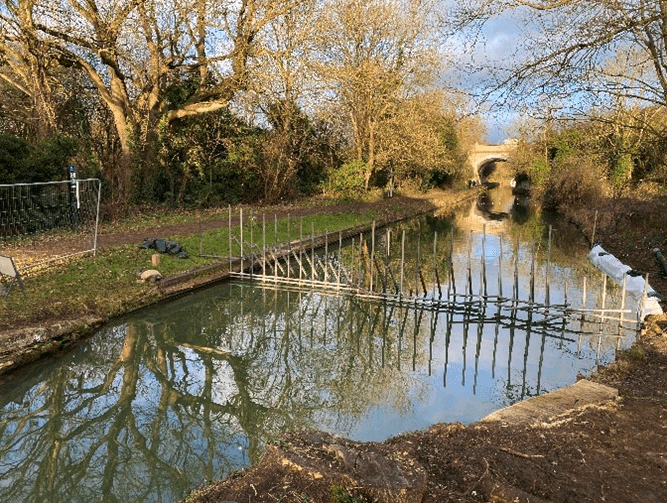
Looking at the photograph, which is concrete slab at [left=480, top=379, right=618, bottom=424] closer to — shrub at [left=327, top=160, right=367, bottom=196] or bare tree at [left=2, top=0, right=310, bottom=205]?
bare tree at [left=2, top=0, right=310, bottom=205]

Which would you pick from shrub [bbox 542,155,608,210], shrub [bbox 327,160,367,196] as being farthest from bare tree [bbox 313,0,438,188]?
shrub [bbox 542,155,608,210]

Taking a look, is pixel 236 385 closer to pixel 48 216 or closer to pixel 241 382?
pixel 241 382

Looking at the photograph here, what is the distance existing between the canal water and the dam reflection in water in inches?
0.9

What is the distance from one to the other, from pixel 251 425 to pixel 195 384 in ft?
5.39

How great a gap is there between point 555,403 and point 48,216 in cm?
1235

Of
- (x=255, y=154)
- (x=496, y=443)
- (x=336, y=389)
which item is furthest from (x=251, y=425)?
(x=255, y=154)

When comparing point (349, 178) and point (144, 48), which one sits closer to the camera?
point (144, 48)

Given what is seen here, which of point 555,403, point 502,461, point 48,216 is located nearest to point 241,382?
point 555,403

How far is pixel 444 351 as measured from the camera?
9.20m

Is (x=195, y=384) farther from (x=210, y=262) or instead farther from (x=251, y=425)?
(x=210, y=262)

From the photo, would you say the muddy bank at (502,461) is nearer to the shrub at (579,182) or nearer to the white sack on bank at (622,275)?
the white sack on bank at (622,275)

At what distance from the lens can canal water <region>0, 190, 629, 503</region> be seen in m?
5.74

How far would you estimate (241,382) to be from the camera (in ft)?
26.0

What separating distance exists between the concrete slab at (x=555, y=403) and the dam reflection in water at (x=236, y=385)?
3.33 ft
